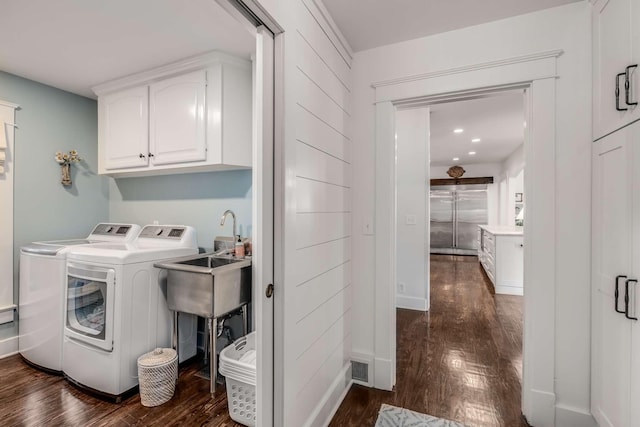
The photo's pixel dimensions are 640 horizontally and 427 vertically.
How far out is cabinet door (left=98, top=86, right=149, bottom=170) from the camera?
8.10 feet

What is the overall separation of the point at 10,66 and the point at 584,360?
453cm

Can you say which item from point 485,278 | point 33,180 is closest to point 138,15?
point 33,180

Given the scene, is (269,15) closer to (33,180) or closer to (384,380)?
(384,380)

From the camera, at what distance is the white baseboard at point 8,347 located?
2418 mm

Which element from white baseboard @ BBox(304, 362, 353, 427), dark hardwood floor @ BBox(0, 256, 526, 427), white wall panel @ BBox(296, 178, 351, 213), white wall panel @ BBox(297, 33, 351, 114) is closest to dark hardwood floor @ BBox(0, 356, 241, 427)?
dark hardwood floor @ BBox(0, 256, 526, 427)

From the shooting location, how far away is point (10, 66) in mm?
2334

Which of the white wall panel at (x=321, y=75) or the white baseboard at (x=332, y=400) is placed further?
the white baseboard at (x=332, y=400)

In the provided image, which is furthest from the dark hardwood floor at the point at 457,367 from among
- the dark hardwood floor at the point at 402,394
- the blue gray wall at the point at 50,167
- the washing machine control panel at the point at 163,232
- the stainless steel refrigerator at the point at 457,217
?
the stainless steel refrigerator at the point at 457,217

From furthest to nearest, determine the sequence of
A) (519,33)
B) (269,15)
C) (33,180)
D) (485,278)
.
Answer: (485,278) → (33,180) → (519,33) → (269,15)

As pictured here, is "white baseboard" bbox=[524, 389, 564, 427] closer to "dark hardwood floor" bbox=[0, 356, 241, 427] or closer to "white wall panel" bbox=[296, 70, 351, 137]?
"dark hardwood floor" bbox=[0, 356, 241, 427]

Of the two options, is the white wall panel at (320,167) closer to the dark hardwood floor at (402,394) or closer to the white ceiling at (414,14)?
the white ceiling at (414,14)

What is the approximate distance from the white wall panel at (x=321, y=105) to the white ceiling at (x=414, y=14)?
489 mm

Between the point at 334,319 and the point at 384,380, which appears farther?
the point at 384,380

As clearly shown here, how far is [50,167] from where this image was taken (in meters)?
2.72
